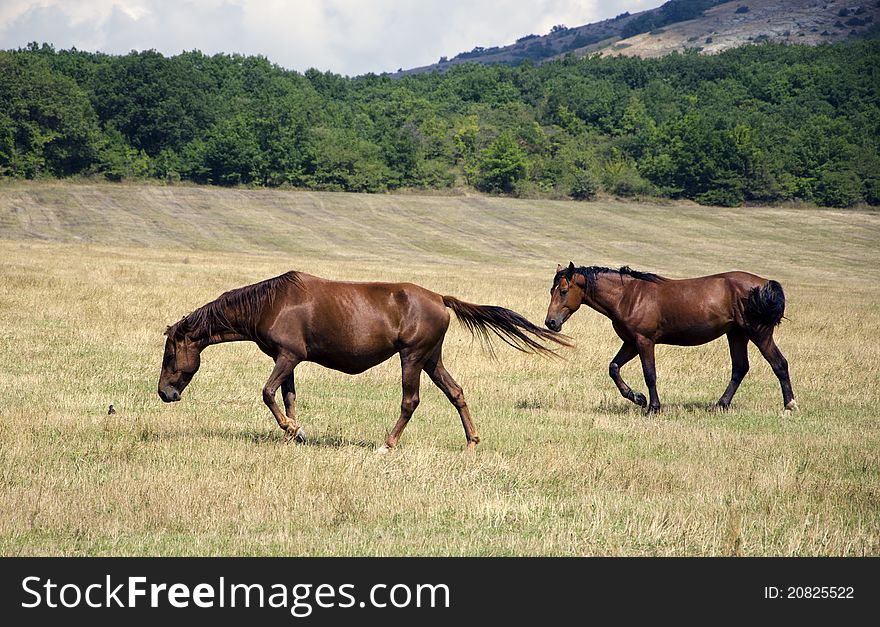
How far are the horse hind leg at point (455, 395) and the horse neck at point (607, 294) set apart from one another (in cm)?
382

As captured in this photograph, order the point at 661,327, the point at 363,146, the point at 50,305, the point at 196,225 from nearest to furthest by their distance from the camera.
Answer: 1. the point at 661,327
2. the point at 50,305
3. the point at 196,225
4. the point at 363,146

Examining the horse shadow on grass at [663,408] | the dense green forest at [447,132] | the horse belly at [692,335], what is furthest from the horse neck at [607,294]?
the dense green forest at [447,132]

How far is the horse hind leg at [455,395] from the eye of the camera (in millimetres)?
10672

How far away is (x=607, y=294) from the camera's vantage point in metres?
14.1

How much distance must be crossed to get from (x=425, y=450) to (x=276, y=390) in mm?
1658

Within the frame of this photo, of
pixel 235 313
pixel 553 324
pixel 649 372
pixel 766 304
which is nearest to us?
pixel 235 313

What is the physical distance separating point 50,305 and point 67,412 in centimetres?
1113

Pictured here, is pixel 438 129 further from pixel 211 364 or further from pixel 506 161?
pixel 211 364

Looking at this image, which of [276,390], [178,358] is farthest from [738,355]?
[178,358]

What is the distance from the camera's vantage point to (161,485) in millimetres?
8422

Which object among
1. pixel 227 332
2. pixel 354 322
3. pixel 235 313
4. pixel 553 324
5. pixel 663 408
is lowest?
pixel 663 408

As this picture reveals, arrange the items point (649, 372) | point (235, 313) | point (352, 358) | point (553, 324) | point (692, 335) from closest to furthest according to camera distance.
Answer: point (352, 358), point (235, 313), point (553, 324), point (649, 372), point (692, 335)

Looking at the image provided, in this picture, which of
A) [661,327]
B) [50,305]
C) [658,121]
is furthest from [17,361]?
[658,121]

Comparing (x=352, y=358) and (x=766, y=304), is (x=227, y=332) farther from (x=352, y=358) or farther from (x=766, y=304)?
(x=766, y=304)
